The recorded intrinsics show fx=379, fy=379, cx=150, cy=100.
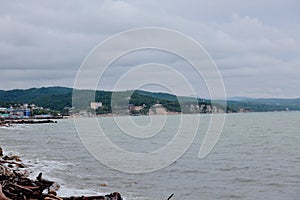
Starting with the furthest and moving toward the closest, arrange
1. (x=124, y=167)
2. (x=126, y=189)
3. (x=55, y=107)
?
(x=55, y=107) < (x=124, y=167) < (x=126, y=189)

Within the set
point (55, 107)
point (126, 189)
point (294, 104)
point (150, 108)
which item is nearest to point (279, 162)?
point (126, 189)

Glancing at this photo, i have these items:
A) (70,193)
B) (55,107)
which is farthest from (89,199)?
(55,107)

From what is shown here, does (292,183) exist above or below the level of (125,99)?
below

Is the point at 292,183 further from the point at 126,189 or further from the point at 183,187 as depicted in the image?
the point at 126,189

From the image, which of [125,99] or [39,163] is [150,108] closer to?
[125,99]

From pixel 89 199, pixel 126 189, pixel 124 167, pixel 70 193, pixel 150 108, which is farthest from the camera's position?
pixel 150 108

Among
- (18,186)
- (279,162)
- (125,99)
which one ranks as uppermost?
(125,99)

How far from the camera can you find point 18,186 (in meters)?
10.6

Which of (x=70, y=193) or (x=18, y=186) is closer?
(x=18, y=186)

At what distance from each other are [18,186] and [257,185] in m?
10.5

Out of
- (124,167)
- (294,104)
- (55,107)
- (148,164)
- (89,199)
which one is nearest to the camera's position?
(89,199)

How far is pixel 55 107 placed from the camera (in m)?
183

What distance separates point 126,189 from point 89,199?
5.12 metres

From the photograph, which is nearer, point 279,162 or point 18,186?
point 18,186
